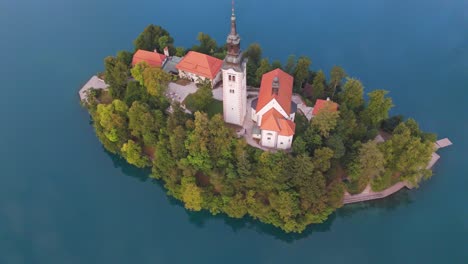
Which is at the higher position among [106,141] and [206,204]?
[106,141]

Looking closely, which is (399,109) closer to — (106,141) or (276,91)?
(276,91)

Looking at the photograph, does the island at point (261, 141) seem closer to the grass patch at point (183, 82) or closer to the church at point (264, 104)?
the church at point (264, 104)

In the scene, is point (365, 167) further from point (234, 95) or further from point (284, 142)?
point (234, 95)

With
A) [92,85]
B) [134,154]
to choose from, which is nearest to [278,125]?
[134,154]

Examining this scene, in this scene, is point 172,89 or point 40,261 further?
point 172,89

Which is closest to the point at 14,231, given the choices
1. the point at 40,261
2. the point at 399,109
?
the point at 40,261

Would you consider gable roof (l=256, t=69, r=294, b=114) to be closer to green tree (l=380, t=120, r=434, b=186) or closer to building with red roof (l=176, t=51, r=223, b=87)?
building with red roof (l=176, t=51, r=223, b=87)

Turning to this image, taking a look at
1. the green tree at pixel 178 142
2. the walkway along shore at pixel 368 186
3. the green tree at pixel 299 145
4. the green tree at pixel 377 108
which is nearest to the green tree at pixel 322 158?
the green tree at pixel 299 145
